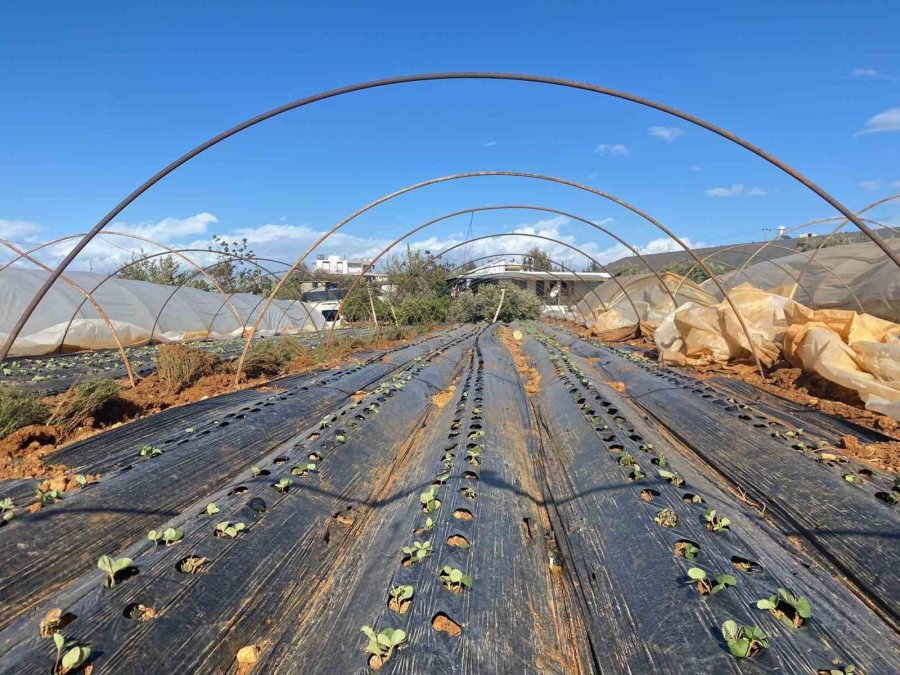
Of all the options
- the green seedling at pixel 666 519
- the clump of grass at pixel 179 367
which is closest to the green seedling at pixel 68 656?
the green seedling at pixel 666 519

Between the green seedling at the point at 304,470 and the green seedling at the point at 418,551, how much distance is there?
155cm

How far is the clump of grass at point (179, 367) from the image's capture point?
8617 millimetres

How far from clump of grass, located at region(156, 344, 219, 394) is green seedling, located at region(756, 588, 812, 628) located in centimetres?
891

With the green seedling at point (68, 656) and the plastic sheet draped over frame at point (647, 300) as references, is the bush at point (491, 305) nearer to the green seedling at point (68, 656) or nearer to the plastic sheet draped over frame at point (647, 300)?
the plastic sheet draped over frame at point (647, 300)

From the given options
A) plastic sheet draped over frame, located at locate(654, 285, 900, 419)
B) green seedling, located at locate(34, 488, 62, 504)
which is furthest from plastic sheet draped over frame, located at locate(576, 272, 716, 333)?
green seedling, located at locate(34, 488, 62, 504)

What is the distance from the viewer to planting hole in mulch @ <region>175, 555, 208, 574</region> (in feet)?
8.75

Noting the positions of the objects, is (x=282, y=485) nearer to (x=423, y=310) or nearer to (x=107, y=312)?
(x=107, y=312)

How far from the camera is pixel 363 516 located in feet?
13.0

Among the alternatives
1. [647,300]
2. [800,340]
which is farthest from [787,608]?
[647,300]

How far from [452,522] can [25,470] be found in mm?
4047

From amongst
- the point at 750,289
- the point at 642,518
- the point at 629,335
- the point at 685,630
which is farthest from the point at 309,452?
the point at 629,335

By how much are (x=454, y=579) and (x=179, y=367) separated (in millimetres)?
8005

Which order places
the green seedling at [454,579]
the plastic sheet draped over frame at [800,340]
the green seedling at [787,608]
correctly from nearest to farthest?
the green seedling at [787,608] < the green seedling at [454,579] < the plastic sheet draped over frame at [800,340]

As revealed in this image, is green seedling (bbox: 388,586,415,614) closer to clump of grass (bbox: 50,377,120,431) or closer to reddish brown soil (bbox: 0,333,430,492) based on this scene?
reddish brown soil (bbox: 0,333,430,492)
